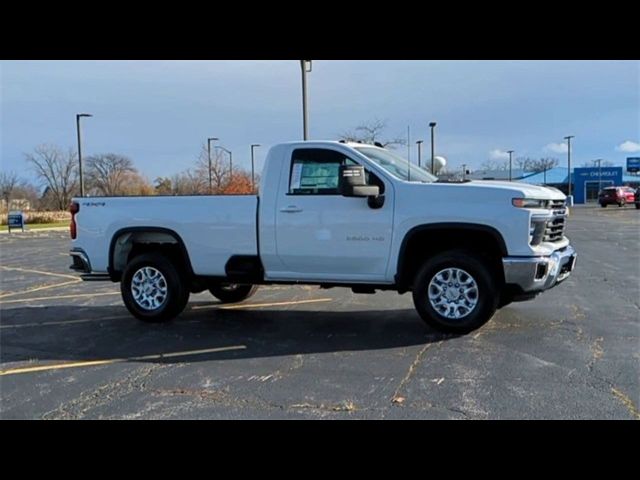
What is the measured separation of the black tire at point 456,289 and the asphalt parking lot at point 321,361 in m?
0.18

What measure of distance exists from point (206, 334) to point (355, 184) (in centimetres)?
248

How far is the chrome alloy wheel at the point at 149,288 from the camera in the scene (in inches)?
267

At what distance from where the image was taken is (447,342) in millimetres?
5559

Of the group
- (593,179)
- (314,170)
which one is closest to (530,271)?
(314,170)

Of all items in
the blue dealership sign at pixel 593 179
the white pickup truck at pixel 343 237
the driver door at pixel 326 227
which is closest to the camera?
the white pickup truck at pixel 343 237

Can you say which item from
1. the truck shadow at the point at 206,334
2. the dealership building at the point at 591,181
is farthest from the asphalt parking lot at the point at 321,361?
the dealership building at the point at 591,181

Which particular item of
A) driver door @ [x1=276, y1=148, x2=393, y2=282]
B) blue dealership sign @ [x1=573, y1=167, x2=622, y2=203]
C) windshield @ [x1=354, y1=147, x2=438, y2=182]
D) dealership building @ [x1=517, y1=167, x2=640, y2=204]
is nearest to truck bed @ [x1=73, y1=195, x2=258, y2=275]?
driver door @ [x1=276, y1=148, x2=393, y2=282]

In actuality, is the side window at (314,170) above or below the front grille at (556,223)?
above

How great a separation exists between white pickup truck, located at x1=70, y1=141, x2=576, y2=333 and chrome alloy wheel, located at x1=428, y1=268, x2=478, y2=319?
0.01m

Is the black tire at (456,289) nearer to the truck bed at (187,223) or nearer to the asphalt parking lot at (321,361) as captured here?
the asphalt parking lot at (321,361)

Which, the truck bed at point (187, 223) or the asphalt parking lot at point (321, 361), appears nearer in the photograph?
the asphalt parking lot at point (321, 361)

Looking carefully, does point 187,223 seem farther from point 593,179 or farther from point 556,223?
point 593,179

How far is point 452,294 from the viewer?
5.73 metres
